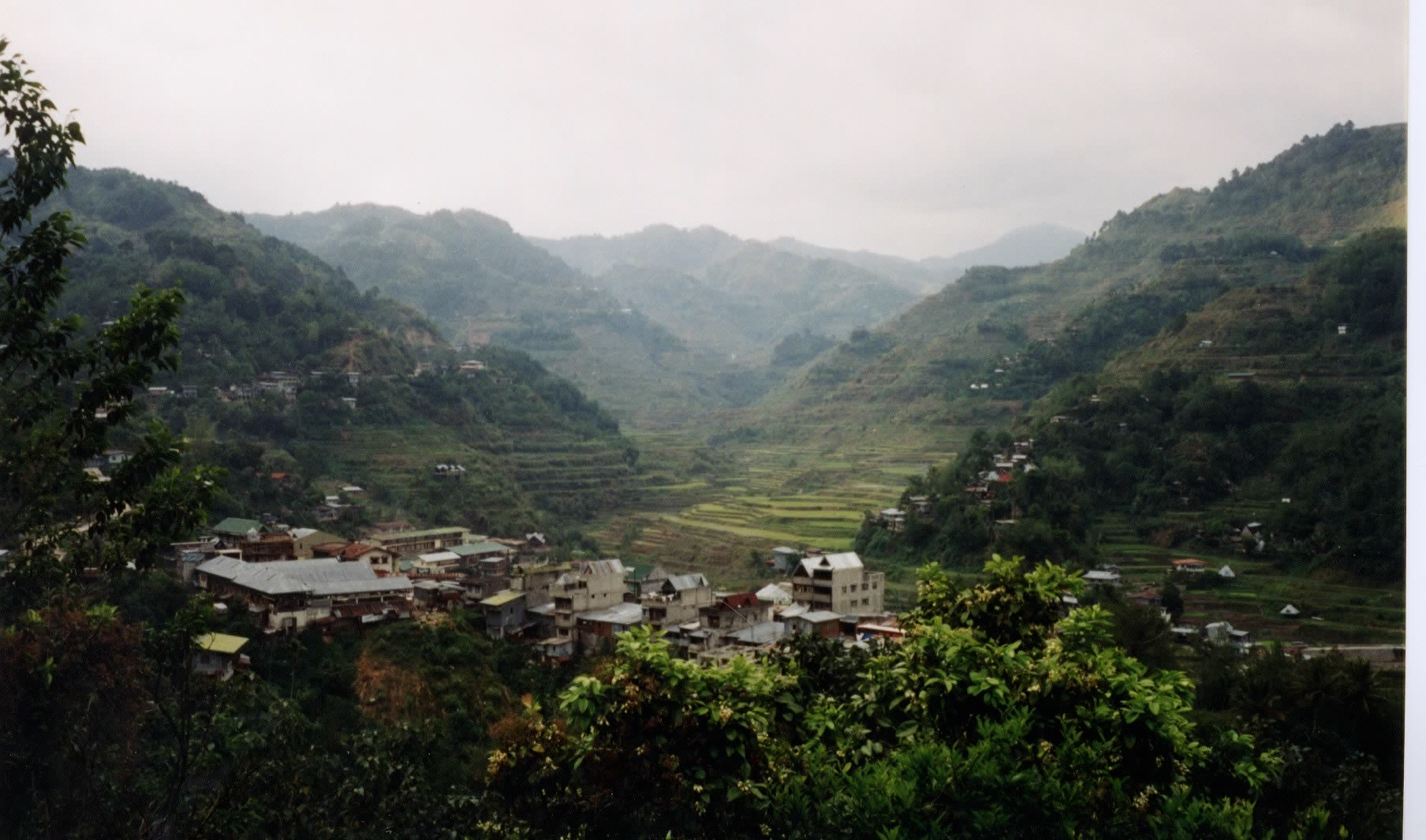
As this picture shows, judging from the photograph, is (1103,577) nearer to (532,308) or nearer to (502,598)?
(502,598)

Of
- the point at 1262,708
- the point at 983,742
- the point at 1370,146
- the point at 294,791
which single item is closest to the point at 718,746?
the point at 983,742

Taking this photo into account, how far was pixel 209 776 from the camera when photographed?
3.58 meters

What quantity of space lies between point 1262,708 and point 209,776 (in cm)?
474

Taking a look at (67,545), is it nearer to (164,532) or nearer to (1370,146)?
(164,532)

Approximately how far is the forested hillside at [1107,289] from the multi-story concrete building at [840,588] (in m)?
3.16

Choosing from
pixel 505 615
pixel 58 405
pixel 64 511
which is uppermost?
pixel 58 405

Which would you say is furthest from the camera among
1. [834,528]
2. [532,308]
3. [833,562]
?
[532,308]

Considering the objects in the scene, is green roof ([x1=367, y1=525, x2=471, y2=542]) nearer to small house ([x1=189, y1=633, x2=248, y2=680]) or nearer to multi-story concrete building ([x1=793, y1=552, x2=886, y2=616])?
small house ([x1=189, y1=633, x2=248, y2=680])

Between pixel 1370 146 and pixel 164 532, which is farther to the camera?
pixel 1370 146

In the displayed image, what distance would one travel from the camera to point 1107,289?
8.62 m

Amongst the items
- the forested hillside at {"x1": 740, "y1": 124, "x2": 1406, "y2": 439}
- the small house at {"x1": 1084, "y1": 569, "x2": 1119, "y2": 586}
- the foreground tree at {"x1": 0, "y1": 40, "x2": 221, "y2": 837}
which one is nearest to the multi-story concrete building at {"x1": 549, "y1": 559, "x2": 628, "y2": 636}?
the foreground tree at {"x1": 0, "y1": 40, "x2": 221, "y2": 837}

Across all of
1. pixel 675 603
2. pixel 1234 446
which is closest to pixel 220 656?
pixel 675 603

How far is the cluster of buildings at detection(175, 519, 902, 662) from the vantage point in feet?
16.5

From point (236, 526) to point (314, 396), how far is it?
2.87 meters
